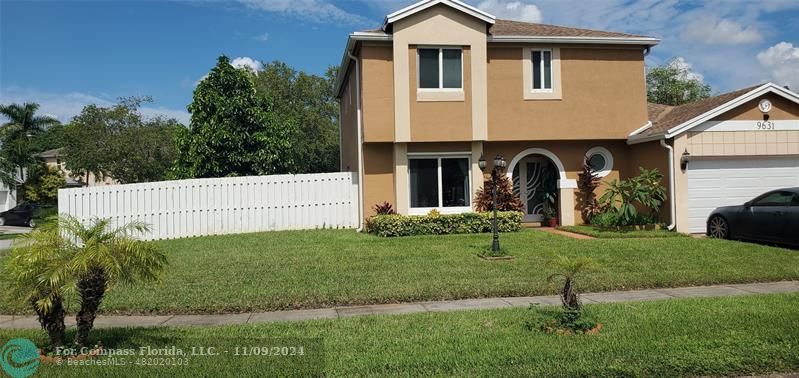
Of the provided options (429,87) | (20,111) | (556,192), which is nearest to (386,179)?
(429,87)

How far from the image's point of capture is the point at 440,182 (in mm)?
16047

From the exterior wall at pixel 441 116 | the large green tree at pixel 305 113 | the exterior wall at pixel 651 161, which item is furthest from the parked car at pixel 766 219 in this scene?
the large green tree at pixel 305 113

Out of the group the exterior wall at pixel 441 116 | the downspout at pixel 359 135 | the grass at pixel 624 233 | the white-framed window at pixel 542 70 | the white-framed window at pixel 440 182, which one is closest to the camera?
the grass at pixel 624 233

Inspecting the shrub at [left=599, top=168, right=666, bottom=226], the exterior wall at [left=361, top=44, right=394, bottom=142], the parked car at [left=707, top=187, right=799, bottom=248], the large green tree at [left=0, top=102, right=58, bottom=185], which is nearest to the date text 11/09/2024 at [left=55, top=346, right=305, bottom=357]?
the exterior wall at [left=361, top=44, right=394, bottom=142]

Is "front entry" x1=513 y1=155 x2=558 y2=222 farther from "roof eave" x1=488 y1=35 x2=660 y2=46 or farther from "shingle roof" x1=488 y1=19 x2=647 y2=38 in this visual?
"shingle roof" x1=488 y1=19 x2=647 y2=38

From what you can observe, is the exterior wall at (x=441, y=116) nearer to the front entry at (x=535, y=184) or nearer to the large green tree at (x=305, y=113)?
the front entry at (x=535, y=184)

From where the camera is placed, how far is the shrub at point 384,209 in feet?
51.3

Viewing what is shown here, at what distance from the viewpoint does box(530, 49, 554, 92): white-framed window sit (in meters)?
16.1

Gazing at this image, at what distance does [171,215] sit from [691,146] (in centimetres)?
1483

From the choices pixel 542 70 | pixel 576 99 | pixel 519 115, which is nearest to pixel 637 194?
pixel 576 99

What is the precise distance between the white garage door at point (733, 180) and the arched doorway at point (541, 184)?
3371 mm

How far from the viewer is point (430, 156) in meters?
16.0

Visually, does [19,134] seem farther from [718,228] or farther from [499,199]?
[718,228]

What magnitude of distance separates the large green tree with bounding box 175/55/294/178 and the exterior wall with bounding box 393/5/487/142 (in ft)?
29.1
